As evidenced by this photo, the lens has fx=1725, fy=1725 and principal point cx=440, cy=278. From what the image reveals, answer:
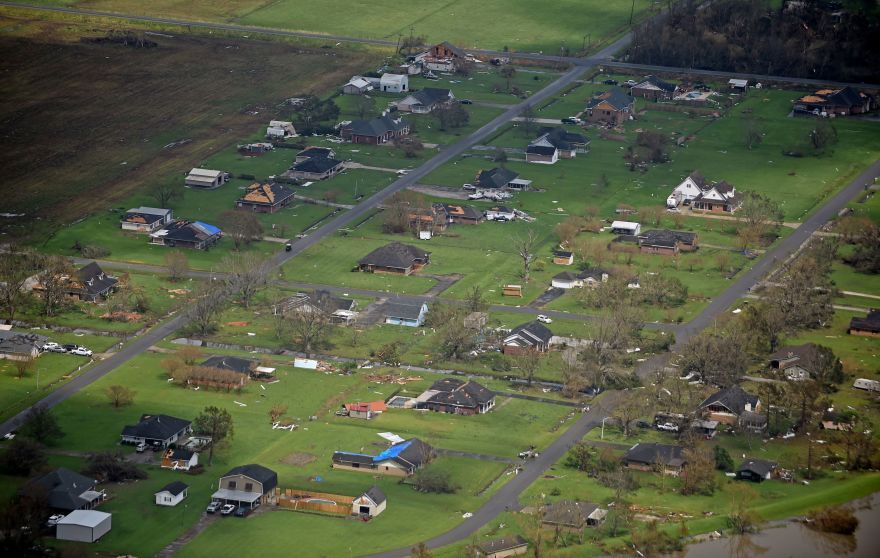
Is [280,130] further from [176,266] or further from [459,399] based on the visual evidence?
[459,399]

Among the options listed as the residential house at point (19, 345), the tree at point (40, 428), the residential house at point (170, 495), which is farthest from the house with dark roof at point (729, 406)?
the residential house at point (19, 345)

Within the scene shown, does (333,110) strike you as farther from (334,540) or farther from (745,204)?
(334,540)

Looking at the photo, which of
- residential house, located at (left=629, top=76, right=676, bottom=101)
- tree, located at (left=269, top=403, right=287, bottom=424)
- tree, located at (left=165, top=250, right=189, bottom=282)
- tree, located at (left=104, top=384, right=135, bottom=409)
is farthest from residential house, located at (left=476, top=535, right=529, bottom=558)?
residential house, located at (left=629, top=76, right=676, bottom=101)

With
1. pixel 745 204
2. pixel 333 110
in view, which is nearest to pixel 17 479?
pixel 745 204

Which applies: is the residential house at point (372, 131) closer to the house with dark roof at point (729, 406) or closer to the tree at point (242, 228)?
the tree at point (242, 228)

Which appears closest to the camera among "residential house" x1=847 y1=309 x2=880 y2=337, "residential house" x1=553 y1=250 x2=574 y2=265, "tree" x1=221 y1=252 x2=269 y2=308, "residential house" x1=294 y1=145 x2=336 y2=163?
"residential house" x1=847 y1=309 x2=880 y2=337

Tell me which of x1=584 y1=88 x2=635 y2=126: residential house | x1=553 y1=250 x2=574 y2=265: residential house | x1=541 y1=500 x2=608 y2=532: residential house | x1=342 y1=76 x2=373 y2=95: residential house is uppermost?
x1=584 y1=88 x2=635 y2=126: residential house

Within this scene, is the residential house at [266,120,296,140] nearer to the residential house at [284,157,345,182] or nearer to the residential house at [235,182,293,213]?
the residential house at [284,157,345,182]
